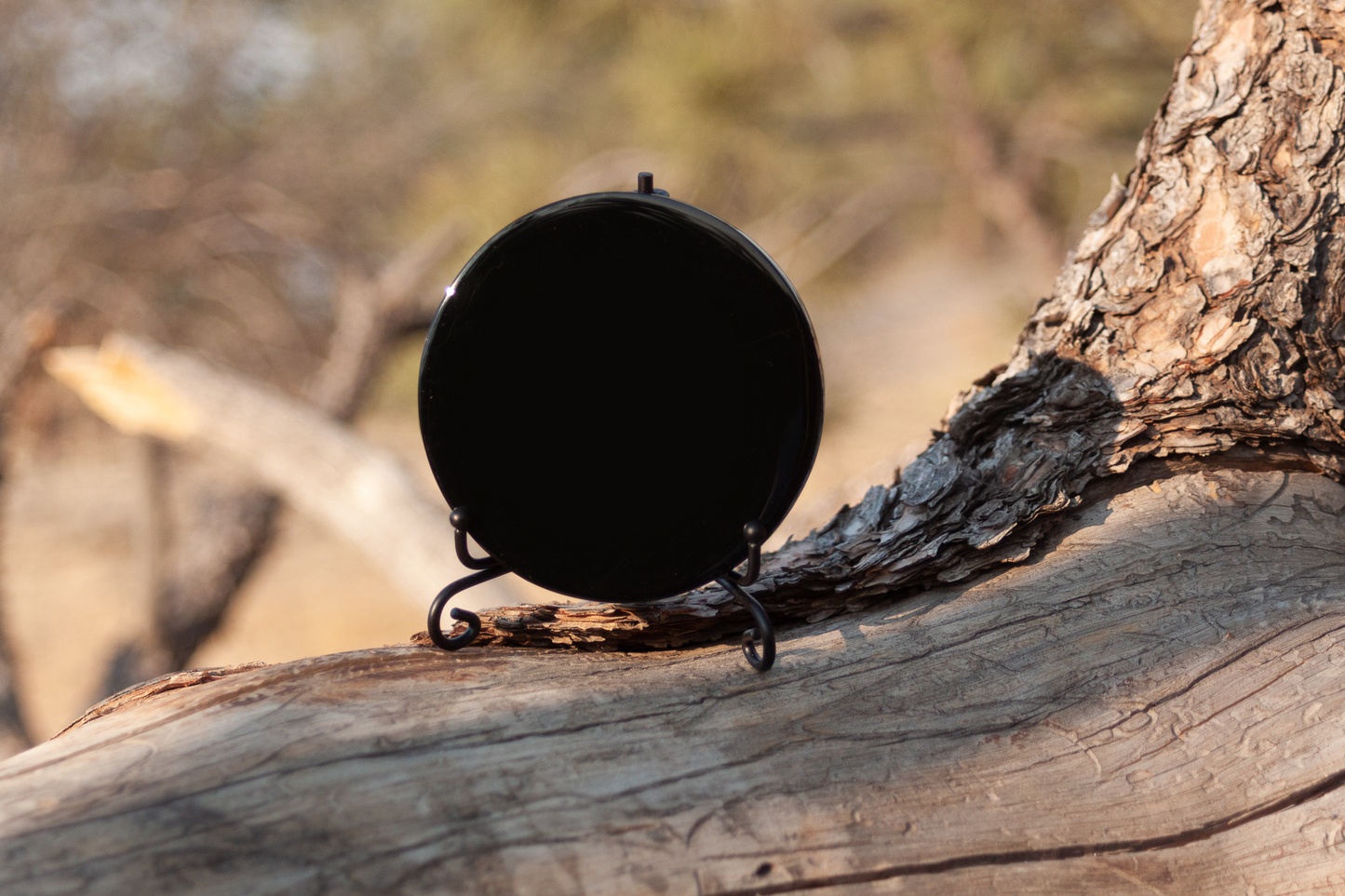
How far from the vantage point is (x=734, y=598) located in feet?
3.18

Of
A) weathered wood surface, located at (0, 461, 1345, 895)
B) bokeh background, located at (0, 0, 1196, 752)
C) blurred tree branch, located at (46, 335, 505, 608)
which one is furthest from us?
bokeh background, located at (0, 0, 1196, 752)

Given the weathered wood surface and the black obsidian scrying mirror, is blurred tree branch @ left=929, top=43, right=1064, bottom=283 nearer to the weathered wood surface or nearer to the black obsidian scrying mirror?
the weathered wood surface

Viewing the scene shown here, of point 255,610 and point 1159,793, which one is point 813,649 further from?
point 255,610

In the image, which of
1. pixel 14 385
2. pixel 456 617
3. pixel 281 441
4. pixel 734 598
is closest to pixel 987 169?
pixel 281 441

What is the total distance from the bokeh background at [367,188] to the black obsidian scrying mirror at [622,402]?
2.54 feet

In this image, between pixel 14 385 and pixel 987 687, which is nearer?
pixel 987 687

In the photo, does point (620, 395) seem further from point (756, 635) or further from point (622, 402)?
point (756, 635)

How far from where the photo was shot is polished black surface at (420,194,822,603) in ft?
2.91

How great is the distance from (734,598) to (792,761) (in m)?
0.22

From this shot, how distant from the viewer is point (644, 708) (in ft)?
2.75

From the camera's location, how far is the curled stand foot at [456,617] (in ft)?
2.95

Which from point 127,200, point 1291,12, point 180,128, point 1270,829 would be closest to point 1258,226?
point 1291,12


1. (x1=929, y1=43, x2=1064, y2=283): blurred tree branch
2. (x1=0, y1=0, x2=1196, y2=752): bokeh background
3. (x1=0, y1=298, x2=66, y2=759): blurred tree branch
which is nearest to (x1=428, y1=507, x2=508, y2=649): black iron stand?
(x1=0, y1=0, x2=1196, y2=752): bokeh background

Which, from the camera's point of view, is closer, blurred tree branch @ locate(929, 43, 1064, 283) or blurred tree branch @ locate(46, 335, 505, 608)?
blurred tree branch @ locate(46, 335, 505, 608)
